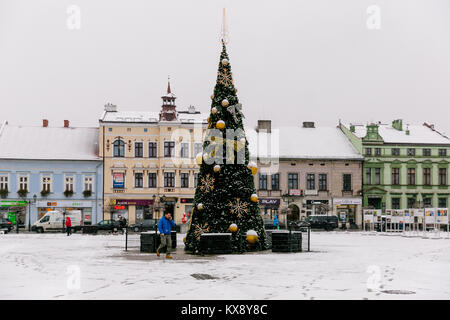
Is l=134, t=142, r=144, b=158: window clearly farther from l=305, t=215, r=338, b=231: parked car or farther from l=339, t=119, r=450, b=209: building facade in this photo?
l=339, t=119, r=450, b=209: building facade

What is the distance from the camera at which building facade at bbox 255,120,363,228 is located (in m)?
58.8

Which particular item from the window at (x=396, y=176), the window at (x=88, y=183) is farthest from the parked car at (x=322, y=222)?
the window at (x=88, y=183)

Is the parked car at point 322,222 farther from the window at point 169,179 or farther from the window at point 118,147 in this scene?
the window at point 118,147

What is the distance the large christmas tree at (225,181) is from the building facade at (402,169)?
1581 inches

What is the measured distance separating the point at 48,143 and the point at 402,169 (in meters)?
33.4

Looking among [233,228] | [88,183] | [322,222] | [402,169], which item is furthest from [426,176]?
[233,228]

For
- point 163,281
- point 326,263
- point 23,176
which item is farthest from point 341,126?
point 163,281

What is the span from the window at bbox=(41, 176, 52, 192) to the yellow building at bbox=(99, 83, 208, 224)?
493cm

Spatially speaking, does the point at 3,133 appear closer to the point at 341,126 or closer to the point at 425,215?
the point at 341,126

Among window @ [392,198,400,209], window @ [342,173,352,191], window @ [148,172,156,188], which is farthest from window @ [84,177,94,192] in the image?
window @ [392,198,400,209]

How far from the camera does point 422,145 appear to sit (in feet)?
196

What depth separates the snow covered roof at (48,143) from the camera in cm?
5700

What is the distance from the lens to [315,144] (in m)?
60.7
